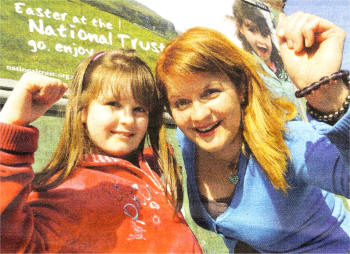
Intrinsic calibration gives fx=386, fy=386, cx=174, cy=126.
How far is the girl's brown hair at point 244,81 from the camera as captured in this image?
3.86ft

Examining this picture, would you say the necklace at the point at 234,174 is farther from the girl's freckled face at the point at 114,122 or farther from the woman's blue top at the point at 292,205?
the girl's freckled face at the point at 114,122

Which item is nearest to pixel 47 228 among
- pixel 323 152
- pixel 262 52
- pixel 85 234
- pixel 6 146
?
pixel 85 234

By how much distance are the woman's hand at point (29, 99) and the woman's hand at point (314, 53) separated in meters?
0.66

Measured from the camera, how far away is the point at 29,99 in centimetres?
106

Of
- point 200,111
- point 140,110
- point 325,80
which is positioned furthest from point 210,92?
point 325,80

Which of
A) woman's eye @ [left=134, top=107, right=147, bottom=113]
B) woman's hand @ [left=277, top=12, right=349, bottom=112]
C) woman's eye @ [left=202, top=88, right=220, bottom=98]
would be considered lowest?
woman's eye @ [left=134, top=107, right=147, bottom=113]

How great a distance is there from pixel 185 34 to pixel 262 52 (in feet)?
1.18

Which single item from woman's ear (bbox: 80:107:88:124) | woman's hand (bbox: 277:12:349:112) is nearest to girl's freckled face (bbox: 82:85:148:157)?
woman's ear (bbox: 80:107:88:124)

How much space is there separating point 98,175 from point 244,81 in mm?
551

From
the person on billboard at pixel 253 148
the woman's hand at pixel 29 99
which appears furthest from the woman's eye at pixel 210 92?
the woman's hand at pixel 29 99

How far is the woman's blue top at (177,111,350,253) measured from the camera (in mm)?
1192

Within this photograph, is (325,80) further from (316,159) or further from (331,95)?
(316,159)

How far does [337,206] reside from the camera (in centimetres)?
136

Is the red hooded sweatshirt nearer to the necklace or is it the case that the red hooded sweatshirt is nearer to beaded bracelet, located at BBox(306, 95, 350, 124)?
the necklace
